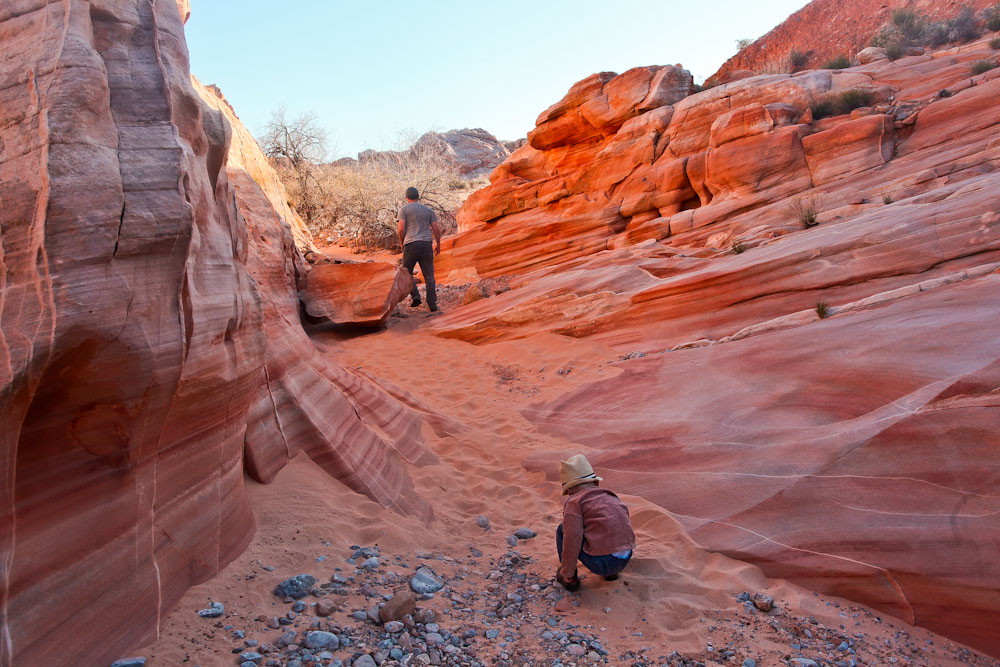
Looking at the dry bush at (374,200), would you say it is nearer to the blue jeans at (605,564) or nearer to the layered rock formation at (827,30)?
the layered rock formation at (827,30)

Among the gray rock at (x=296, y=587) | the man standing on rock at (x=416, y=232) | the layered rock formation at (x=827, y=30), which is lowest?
the gray rock at (x=296, y=587)

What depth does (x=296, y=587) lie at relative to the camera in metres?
2.36

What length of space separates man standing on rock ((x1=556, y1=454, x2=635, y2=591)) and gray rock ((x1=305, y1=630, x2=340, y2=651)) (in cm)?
115

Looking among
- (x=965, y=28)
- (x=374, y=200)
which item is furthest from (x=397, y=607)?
(x=965, y=28)

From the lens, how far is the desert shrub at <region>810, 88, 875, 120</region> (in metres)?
11.0

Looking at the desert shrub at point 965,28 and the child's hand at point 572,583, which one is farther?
the desert shrub at point 965,28

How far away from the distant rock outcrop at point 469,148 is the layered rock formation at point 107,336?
80.9 ft

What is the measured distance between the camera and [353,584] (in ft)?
8.20

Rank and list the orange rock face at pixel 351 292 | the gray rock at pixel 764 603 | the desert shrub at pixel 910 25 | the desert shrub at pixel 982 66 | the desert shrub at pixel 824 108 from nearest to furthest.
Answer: the gray rock at pixel 764 603 → the orange rock face at pixel 351 292 → the desert shrub at pixel 982 66 → the desert shrub at pixel 824 108 → the desert shrub at pixel 910 25

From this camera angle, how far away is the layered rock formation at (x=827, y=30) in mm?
22266

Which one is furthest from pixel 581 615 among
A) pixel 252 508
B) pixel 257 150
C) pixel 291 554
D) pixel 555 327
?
pixel 257 150

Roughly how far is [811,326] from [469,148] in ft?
99.4

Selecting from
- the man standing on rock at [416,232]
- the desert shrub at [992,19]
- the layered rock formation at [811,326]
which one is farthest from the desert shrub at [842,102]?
the man standing on rock at [416,232]

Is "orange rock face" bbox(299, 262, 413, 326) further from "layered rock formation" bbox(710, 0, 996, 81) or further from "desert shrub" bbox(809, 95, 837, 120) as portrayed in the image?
"layered rock formation" bbox(710, 0, 996, 81)
